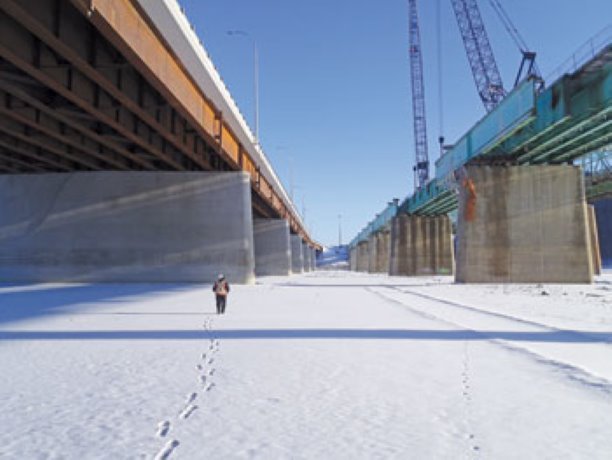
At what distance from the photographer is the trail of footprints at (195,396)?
13.5ft

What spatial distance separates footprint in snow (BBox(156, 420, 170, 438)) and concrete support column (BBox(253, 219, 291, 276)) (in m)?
60.2

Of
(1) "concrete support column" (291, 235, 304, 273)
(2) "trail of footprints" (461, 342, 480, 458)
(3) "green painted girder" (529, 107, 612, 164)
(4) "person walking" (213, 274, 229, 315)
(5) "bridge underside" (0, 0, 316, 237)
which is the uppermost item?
(3) "green painted girder" (529, 107, 612, 164)

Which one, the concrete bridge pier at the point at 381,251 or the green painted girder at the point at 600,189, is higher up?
the green painted girder at the point at 600,189

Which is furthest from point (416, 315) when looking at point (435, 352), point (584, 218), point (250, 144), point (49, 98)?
point (584, 218)

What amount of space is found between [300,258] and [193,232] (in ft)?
196

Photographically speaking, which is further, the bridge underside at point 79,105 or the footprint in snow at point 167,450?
the bridge underside at point 79,105

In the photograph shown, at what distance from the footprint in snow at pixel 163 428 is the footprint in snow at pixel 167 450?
0.64ft

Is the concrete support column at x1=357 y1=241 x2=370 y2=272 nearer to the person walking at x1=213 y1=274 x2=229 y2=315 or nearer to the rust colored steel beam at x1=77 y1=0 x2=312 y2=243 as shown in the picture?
the rust colored steel beam at x1=77 y1=0 x2=312 y2=243

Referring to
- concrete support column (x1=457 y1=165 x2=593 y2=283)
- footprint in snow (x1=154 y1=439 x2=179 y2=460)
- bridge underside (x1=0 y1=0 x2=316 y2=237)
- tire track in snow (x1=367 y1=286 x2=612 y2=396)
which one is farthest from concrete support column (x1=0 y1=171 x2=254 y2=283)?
footprint in snow (x1=154 y1=439 x2=179 y2=460)

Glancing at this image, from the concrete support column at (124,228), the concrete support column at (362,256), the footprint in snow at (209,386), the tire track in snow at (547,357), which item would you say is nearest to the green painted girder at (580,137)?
the tire track in snow at (547,357)

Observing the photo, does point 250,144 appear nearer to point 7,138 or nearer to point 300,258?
point 7,138

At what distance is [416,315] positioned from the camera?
49.2 feet

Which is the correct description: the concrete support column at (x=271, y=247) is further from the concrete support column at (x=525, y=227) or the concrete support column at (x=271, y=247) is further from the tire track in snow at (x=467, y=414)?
the tire track in snow at (x=467, y=414)

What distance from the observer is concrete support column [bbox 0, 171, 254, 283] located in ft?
105
